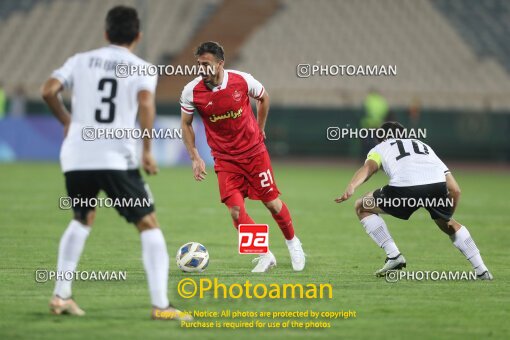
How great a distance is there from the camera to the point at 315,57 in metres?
35.5

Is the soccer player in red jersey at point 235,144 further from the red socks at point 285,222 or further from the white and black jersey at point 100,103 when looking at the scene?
the white and black jersey at point 100,103

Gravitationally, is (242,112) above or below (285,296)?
above

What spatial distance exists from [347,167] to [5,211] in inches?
629

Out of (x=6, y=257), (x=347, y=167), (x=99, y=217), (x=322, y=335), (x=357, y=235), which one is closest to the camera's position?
(x=322, y=335)

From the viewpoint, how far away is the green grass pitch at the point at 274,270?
21.2 feet

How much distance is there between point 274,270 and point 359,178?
4.30 feet

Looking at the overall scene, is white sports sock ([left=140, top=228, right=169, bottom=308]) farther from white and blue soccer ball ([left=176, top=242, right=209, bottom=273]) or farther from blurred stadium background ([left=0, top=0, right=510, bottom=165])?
blurred stadium background ([left=0, top=0, right=510, bottom=165])

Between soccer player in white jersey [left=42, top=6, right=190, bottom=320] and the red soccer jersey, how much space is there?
2.68 m

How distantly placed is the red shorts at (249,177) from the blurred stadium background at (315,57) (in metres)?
19.4

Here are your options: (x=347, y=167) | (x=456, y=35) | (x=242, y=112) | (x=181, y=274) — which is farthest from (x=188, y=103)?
(x=456, y=35)

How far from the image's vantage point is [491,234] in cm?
1323

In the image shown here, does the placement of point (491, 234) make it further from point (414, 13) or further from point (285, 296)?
point (414, 13)

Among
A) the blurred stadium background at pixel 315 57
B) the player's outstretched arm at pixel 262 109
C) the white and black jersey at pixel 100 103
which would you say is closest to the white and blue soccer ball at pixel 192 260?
the player's outstretched arm at pixel 262 109

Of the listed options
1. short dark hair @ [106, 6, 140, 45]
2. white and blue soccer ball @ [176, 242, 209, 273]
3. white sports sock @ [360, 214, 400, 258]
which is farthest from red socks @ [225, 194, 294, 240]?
short dark hair @ [106, 6, 140, 45]
